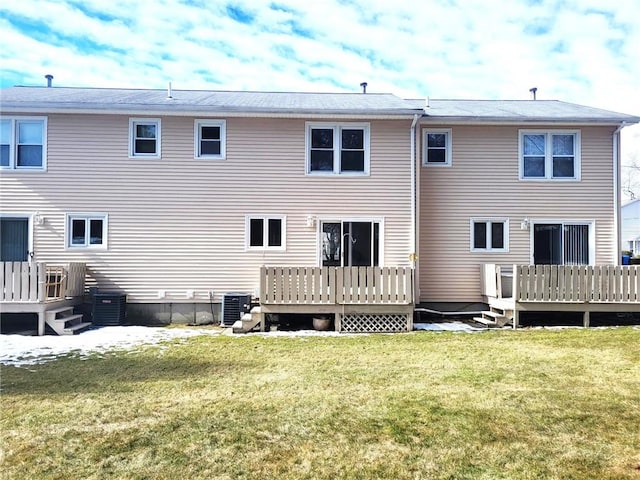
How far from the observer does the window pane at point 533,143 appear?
36.0 feet

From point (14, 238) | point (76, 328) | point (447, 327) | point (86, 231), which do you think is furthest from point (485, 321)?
point (14, 238)

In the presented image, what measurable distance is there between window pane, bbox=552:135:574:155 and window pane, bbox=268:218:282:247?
7285 millimetres

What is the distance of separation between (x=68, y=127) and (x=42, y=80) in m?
5.33

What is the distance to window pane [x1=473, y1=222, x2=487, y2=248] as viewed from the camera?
10.9 m

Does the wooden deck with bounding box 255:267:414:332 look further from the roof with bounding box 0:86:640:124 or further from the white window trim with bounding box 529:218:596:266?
the white window trim with bounding box 529:218:596:266

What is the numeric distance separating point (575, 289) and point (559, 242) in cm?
202

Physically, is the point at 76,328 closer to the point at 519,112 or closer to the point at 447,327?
the point at 447,327

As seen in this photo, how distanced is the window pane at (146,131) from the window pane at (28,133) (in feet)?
7.24

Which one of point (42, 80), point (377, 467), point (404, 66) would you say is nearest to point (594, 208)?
point (404, 66)

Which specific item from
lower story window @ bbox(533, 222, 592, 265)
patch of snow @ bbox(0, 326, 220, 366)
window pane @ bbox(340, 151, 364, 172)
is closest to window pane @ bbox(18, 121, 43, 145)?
patch of snow @ bbox(0, 326, 220, 366)

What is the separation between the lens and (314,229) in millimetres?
10266

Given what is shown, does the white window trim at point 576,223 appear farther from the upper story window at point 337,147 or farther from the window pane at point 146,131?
the window pane at point 146,131

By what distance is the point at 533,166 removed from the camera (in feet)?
36.0

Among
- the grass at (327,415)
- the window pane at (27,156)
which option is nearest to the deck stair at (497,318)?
the grass at (327,415)
